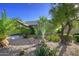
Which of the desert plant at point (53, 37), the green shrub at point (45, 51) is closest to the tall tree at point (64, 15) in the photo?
the desert plant at point (53, 37)

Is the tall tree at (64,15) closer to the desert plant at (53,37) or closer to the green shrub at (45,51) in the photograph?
the desert plant at (53,37)

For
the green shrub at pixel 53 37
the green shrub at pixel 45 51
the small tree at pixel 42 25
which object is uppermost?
the small tree at pixel 42 25

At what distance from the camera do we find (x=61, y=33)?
5.87 metres

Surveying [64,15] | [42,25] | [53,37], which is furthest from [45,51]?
[64,15]

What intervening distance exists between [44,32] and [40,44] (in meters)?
→ 0.17

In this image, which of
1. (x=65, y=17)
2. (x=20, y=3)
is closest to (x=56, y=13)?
(x=65, y=17)

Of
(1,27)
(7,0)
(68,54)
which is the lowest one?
(68,54)

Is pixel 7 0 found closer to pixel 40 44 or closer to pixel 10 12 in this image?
pixel 10 12

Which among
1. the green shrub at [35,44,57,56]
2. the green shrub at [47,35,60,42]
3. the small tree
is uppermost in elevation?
the small tree

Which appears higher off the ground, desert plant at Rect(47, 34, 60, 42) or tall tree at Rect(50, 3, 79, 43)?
tall tree at Rect(50, 3, 79, 43)

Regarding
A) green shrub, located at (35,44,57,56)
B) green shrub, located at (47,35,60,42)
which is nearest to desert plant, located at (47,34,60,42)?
green shrub, located at (47,35,60,42)

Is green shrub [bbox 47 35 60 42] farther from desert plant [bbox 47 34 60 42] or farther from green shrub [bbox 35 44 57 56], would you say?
green shrub [bbox 35 44 57 56]

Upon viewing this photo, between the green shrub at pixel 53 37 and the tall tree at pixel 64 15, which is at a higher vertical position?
the tall tree at pixel 64 15

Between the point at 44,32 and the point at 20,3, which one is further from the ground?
the point at 20,3
